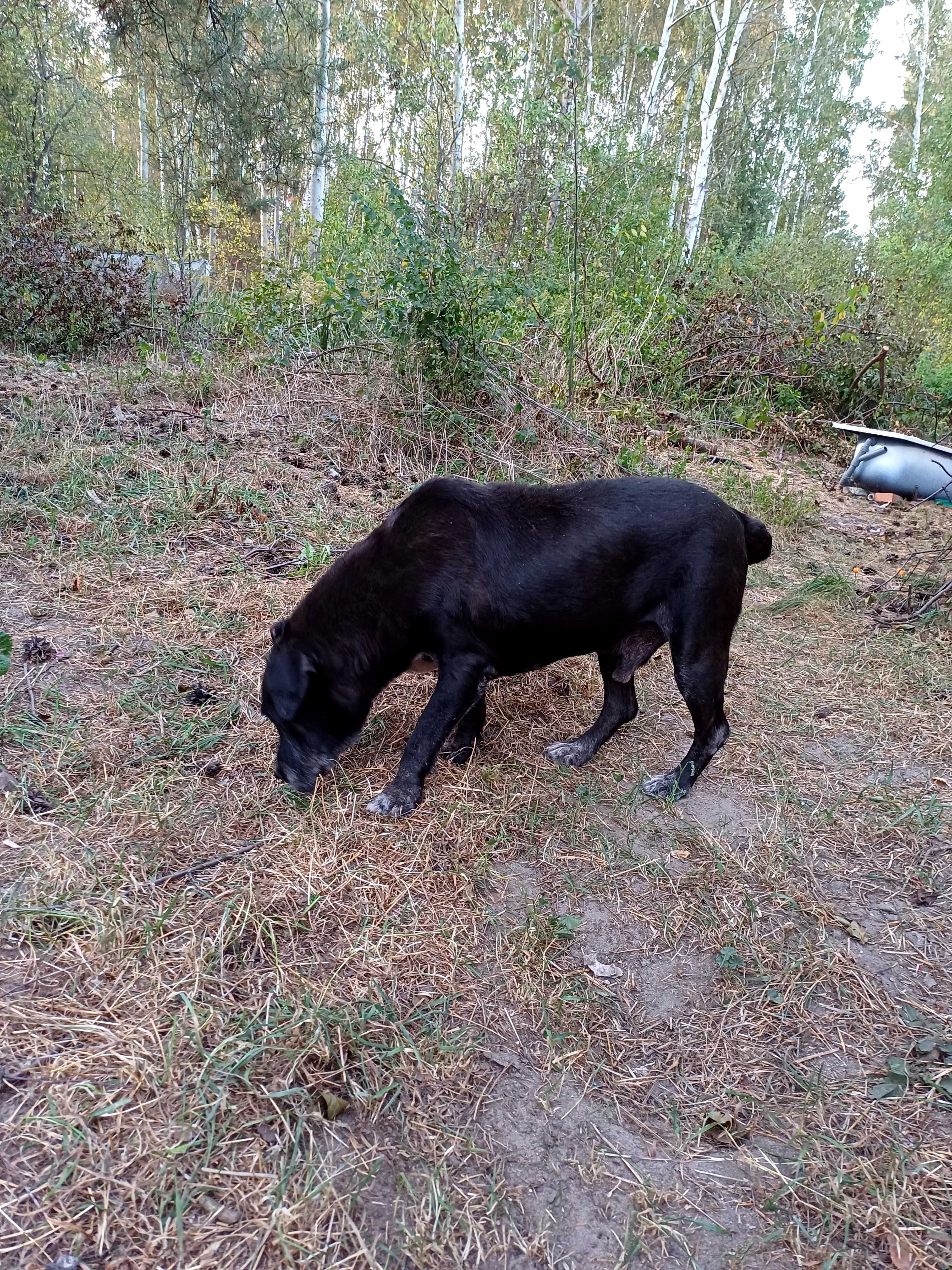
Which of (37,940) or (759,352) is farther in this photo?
(759,352)

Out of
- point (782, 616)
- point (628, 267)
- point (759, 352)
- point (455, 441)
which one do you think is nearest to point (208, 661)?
point (455, 441)

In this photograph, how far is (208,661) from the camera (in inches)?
166

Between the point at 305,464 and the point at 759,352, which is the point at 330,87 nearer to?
the point at 759,352

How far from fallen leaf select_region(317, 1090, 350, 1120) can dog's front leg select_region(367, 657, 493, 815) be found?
136cm

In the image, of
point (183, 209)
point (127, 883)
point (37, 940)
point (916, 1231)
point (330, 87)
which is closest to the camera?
point (916, 1231)

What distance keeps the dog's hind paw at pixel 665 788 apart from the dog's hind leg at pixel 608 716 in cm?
33

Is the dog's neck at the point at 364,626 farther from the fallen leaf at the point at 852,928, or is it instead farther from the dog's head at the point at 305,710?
the fallen leaf at the point at 852,928

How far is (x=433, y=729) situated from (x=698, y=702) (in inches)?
48.3

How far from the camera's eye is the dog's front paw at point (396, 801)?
335 centimetres

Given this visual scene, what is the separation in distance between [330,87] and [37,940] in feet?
72.9

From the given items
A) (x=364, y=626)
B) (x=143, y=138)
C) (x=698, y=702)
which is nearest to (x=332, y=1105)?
(x=364, y=626)

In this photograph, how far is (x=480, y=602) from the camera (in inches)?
133

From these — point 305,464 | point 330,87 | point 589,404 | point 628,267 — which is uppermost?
point 330,87

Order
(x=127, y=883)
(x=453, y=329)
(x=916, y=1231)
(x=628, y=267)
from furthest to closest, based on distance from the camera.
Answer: (x=628, y=267) → (x=453, y=329) → (x=127, y=883) → (x=916, y=1231)
